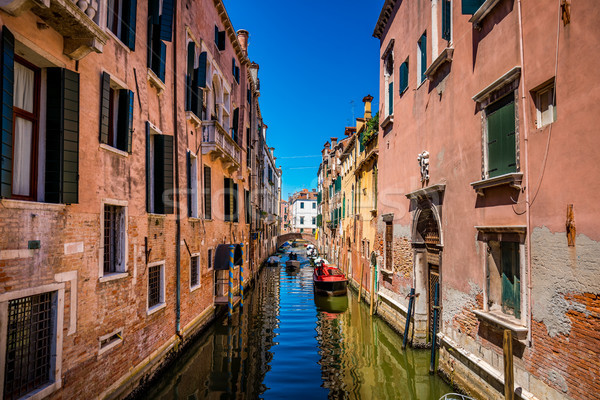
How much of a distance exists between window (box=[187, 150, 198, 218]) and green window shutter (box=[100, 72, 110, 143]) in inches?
169

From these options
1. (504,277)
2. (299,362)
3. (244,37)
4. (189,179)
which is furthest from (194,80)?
(244,37)

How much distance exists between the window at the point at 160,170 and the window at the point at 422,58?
6.33 metres

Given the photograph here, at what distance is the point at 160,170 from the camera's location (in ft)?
27.1

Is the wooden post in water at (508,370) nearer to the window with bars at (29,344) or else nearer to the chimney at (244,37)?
the window with bars at (29,344)

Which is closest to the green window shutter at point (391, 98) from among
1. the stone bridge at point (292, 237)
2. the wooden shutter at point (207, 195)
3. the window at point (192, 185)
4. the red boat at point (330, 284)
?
the wooden shutter at point (207, 195)

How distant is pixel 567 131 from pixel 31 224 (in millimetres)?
6316

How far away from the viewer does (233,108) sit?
17.0m

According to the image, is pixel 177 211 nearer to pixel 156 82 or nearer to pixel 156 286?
pixel 156 286

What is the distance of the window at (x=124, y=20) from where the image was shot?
655 centimetres

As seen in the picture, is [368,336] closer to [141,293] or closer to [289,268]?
[141,293]

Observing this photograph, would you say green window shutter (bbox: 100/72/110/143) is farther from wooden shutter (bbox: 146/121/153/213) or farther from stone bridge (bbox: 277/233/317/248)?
stone bridge (bbox: 277/233/317/248)

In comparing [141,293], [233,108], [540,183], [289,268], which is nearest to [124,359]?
[141,293]

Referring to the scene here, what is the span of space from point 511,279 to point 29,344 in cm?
654

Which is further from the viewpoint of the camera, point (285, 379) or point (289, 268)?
point (289, 268)
